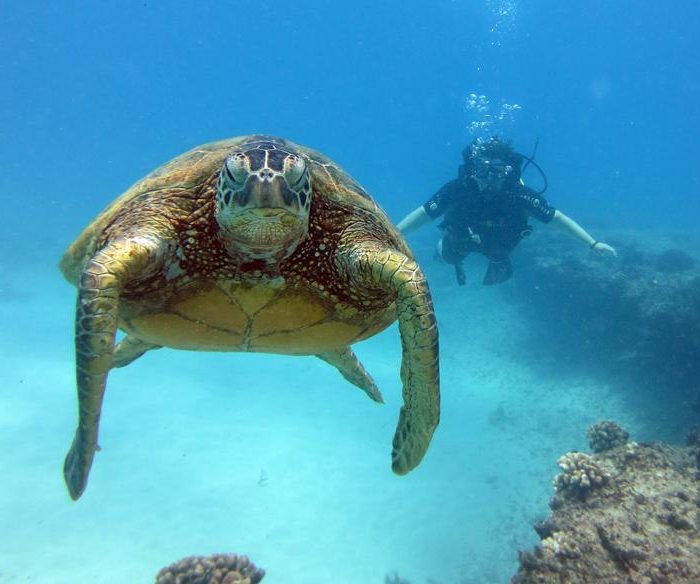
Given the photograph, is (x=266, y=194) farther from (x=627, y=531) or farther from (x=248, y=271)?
(x=627, y=531)

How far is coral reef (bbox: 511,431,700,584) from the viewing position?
395 cm

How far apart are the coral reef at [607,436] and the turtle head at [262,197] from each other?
7.04 metres

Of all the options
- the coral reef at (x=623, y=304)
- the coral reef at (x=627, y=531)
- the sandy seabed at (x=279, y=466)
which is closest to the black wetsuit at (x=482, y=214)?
the sandy seabed at (x=279, y=466)

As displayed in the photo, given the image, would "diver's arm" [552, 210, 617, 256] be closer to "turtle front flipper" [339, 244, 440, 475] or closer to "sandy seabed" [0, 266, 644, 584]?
"sandy seabed" [0, 266, 644, 584]

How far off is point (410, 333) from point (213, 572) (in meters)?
4.23

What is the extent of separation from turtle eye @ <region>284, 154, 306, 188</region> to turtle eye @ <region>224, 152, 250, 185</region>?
0.21 m

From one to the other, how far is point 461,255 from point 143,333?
1077cm

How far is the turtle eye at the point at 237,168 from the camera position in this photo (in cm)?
238

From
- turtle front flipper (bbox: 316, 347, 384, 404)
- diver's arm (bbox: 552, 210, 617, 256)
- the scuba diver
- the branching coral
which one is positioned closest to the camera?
the branching coral

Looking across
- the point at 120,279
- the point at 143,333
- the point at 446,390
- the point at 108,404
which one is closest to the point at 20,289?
the point at 108,404

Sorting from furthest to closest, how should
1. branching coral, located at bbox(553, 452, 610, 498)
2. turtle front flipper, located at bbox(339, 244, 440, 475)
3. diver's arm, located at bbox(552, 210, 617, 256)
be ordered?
diver's arm, located at bbox(552, 210, 617, 256)
branching coral, located at bbox(553, 452, 610, 498)
turtle front flipper, located at bbox(339, 244, 440, 475)

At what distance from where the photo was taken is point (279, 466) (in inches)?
414

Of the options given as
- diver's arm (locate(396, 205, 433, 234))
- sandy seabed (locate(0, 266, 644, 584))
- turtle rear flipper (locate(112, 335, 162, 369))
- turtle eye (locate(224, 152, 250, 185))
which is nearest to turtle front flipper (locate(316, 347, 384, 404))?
turtle rear flipper (locate(112, 335, 162, 369))

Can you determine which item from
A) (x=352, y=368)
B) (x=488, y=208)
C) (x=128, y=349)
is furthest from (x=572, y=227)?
(x=128, y=349)
